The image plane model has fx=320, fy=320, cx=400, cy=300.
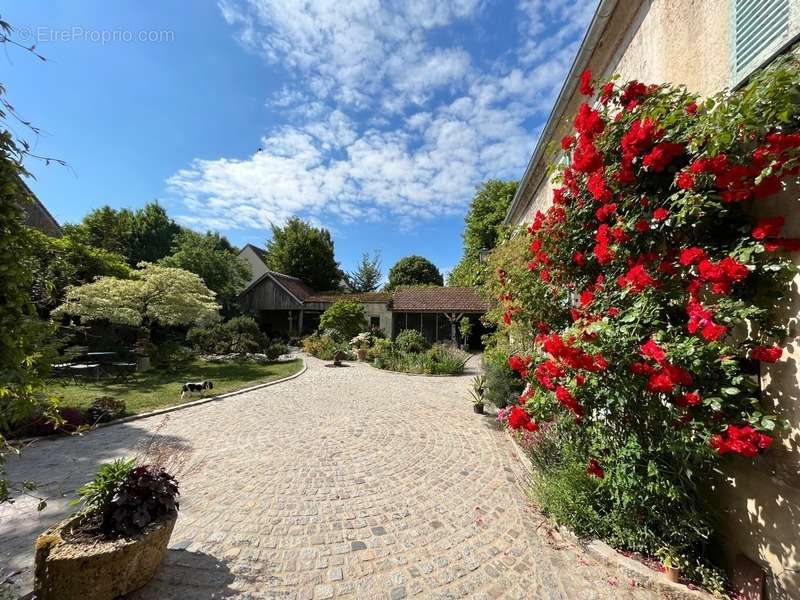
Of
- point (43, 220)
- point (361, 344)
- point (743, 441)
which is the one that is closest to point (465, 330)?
point (361, 344)

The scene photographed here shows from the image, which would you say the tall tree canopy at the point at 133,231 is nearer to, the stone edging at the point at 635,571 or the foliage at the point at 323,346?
the foliage at the point at 323,346

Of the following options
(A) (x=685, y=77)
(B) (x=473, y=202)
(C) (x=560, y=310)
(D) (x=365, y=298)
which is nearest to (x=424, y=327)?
(D) (x=365, y=298)

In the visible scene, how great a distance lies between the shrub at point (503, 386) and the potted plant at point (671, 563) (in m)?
4.09

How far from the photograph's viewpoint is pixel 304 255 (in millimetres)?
30938

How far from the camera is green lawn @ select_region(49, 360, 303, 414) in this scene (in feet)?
26.9

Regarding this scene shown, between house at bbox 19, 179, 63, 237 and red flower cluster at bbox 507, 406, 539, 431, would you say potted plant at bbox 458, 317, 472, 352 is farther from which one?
house at bbox 19, 179, 63, 237

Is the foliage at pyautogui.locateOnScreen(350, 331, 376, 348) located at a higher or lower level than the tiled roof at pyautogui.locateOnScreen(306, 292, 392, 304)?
lower

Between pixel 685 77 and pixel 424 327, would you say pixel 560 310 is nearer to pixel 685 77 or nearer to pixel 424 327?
pixel 685 77

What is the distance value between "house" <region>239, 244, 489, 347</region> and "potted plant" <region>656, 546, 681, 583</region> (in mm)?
17334


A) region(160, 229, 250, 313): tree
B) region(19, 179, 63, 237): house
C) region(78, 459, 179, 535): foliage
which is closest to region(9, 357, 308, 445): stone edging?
region(78, 459, 179, 535): foliage

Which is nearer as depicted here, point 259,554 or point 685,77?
point 259,554

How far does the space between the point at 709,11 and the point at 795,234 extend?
2547 mm

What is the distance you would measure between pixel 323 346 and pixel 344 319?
1.94 m

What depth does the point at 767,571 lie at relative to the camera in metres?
2.39
